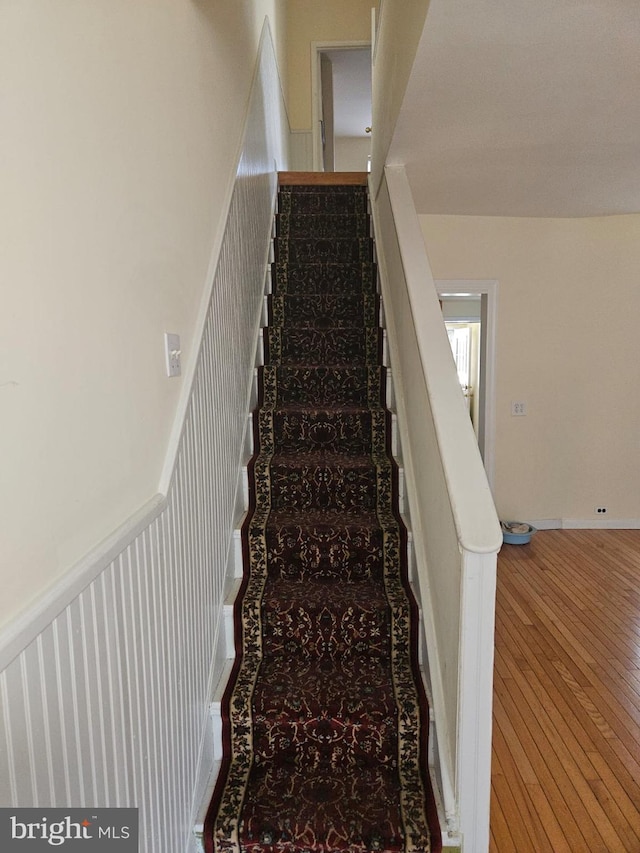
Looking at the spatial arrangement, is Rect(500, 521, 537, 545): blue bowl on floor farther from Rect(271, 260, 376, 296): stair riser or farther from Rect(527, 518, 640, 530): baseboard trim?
Rect(271, 260, 376, 296): stair riser

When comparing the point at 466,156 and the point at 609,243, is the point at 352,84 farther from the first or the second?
the point at 466,156

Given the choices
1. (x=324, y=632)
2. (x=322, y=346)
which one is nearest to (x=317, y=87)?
(x=322, y=346)

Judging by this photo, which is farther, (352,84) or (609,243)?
(352,84)

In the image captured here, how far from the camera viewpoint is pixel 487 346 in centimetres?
430

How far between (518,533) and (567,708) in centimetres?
196

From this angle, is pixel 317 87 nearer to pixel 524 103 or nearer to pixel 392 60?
pixel 392 60

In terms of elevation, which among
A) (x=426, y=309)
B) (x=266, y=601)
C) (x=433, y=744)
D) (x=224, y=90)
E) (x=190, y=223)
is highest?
(x=224, y=90)

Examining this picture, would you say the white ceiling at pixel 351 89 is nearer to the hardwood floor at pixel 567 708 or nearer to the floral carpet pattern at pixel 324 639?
the floral carpet pattern at pixel 324 639

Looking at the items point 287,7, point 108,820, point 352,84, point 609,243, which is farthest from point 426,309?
point 352,84

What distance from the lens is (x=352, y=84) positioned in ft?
25.3

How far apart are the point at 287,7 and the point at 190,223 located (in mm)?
5635

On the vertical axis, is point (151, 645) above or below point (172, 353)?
below

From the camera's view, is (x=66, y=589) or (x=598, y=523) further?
(x=598, y=523)

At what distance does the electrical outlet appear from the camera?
1.47 m
